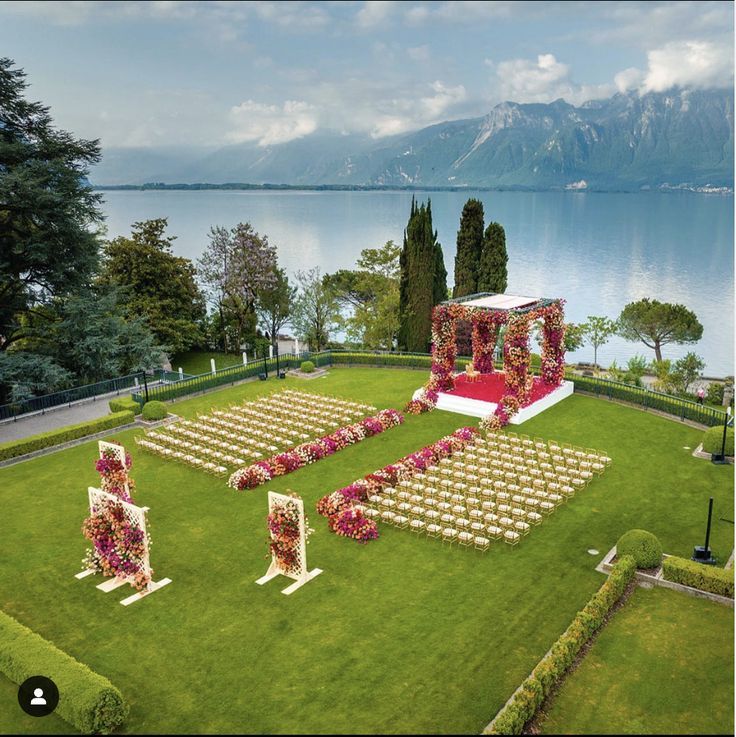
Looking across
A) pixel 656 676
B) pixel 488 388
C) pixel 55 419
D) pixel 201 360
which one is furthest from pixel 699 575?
pixel 201 360

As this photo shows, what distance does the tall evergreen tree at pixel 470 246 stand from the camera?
46094 millimetres

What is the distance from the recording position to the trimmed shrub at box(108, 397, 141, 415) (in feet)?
104

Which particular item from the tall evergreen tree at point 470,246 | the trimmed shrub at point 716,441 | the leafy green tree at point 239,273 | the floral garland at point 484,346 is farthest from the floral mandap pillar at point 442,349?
the leafy green tree at point 239,273

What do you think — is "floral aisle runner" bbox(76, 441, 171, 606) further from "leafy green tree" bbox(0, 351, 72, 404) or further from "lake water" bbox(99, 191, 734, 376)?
"lake water" bbox(99, 191, 734, 376)

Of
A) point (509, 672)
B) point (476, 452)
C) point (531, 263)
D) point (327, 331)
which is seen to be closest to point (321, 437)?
point (476, 452)

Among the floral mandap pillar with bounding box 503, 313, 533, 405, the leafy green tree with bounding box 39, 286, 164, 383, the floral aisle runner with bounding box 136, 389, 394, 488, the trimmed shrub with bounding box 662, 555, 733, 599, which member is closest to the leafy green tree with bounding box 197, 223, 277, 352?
the leafy green tree with bounding box 39, 286, 164, 383

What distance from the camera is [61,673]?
510 inches

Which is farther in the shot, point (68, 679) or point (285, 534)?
point (285, 534)

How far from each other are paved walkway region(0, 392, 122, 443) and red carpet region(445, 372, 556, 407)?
1846 cm

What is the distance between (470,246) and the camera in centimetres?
4612

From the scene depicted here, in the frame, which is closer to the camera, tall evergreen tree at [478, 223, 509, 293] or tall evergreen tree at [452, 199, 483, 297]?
tall evergreen tree at [478, 223, 509, 293]

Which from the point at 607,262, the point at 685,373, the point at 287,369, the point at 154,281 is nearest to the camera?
the point at 287,369

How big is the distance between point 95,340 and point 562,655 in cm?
2953

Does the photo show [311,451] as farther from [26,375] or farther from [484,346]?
[26,375]
